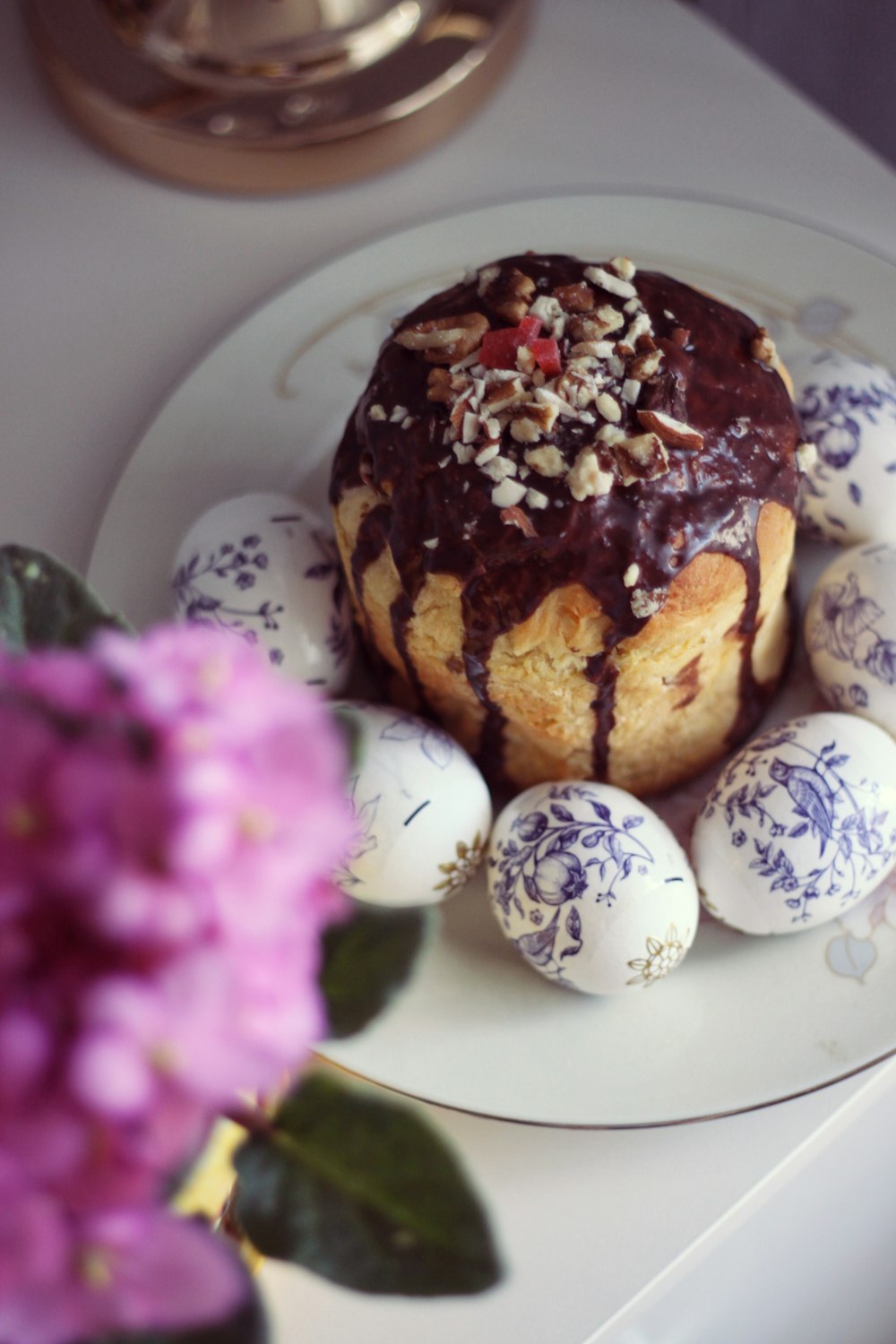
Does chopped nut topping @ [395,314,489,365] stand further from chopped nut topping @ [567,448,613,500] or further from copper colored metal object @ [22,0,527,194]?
copper colored metal object @ [22,0,527,194]

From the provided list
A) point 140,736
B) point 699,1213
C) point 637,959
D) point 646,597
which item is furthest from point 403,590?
point 140,736

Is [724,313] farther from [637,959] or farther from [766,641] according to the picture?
[637,959]

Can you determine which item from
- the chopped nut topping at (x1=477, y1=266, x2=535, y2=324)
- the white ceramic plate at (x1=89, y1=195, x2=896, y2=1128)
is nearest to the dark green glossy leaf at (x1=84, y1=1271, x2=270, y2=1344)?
the white ceramic plate at (x1=89, y1=195, x2=896, y2=1128)

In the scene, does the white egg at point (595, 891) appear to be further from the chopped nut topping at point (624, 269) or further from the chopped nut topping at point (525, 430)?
the chopped nut topping at point (624, 269)

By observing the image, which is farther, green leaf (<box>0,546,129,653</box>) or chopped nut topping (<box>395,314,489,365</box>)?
chopped nut topping (<box>395,314,489,365</box>)

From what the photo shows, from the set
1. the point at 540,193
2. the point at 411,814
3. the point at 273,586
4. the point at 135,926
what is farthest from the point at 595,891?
the point at 540,193

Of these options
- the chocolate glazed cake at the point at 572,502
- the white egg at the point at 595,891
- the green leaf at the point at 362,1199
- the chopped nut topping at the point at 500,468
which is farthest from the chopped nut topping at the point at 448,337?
the green leaf at the point at 362,1199
